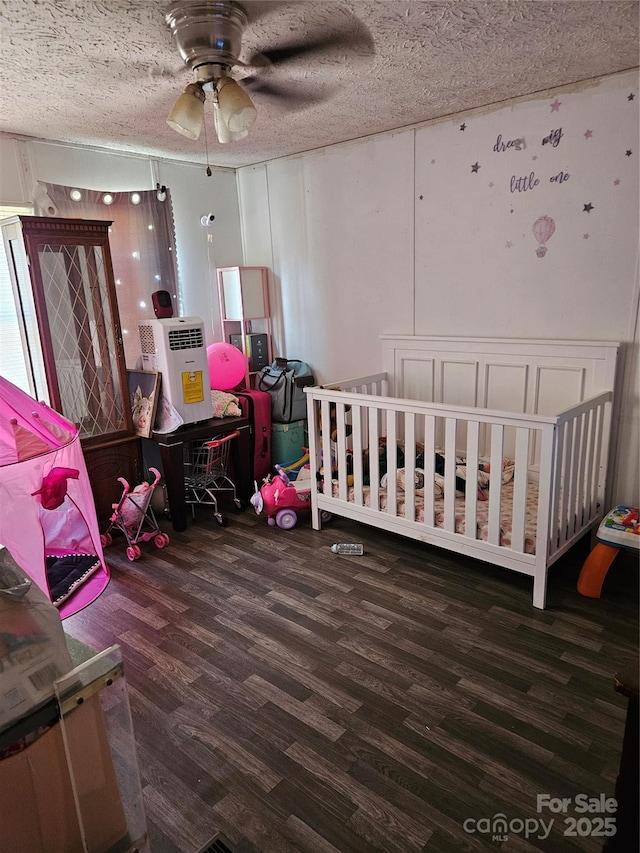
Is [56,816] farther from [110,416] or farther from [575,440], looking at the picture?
[110,416]

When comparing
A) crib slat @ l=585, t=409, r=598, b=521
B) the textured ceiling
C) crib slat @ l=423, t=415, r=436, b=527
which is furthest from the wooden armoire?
crib slat @ l=585, t=409, r=598, b=521

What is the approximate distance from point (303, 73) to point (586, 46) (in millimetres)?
1138

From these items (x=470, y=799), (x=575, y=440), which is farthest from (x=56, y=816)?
(x=575, y=440)

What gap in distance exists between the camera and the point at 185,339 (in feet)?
10.7

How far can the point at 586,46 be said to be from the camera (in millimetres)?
2162

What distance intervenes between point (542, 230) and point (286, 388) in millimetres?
1927

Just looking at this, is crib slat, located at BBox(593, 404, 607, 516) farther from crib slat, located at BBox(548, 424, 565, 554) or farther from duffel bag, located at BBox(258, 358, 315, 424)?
duffel bag, located at BBox(258, 358, 315, 424)

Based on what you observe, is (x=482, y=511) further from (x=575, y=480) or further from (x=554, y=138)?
(x=554, y=138)

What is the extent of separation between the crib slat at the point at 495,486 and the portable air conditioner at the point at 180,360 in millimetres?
1792

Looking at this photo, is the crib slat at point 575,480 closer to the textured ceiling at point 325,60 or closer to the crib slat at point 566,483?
the crib slat at point 566,483

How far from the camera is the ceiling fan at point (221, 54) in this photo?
175cm

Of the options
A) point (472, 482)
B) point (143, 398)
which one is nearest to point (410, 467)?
point (472, 482)

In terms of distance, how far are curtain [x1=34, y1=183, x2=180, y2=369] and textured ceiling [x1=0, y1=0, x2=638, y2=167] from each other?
37cm

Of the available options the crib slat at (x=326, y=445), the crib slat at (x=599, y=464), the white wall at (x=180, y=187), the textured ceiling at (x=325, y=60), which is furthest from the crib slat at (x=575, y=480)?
the white wall at (x=180, y=187)
